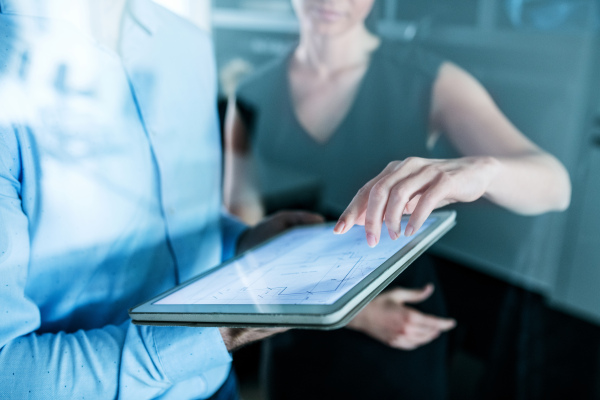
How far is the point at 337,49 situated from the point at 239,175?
0.96 ft

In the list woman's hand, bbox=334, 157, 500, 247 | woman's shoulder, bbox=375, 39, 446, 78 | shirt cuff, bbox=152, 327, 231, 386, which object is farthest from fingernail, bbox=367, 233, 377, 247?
woman's shoulder, bbox=375, 39, 446, 78

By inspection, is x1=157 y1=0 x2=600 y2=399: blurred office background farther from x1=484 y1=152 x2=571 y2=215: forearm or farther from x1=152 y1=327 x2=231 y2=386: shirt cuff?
x1=152 y1=327 x2=231 y2=386: shirt cuff

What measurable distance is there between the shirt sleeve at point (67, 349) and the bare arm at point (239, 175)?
37 centimetres

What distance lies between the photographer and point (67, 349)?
536 mm

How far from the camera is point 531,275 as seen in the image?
2.96ft

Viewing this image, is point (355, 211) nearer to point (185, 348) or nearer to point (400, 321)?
point (185, 348)

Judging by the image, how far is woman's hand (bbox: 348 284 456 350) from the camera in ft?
2.97

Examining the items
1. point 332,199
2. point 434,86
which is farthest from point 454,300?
point 434,86

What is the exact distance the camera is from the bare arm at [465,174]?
507 mm

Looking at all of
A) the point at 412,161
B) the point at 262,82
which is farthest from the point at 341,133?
the point at 412,161

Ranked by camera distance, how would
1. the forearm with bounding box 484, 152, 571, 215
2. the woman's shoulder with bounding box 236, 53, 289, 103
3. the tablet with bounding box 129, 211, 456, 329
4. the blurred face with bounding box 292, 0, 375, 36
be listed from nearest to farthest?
the tablet with bounding box 129, 211, 456, 329
the forearm with bounding box 484, 152, 571, 215
the blurred face with bounding box 292, 0, 375, 36
the woman's shoulder with bounding box 236, 53, 289, 103

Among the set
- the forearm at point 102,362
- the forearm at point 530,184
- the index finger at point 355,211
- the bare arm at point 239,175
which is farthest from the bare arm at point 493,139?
the forearm at point 102,362

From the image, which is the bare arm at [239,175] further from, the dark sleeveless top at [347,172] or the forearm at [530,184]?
the forearm at [530,184]

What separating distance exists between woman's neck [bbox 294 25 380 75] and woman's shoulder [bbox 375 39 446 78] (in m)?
0.02
